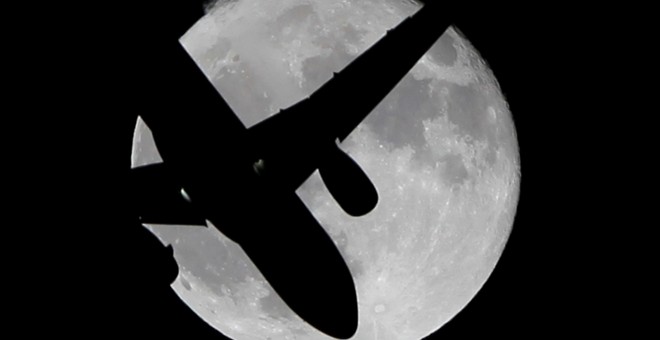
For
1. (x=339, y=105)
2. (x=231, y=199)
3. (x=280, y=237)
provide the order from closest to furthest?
(x=339, y=105) → (x=231, y=199) → (x=280, y=237)

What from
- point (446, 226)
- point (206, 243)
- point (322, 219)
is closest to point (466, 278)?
point (446, 226)

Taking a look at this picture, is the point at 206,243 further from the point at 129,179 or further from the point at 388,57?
the point at 388,57

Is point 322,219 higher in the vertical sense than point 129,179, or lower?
lower

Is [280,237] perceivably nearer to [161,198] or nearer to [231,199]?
[231,199]

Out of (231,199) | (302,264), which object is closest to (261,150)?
(231,199)

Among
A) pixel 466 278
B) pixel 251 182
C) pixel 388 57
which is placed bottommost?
pixel 466 278

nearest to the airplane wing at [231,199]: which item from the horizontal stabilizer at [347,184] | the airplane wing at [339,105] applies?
the airplane wing at [339,105]
